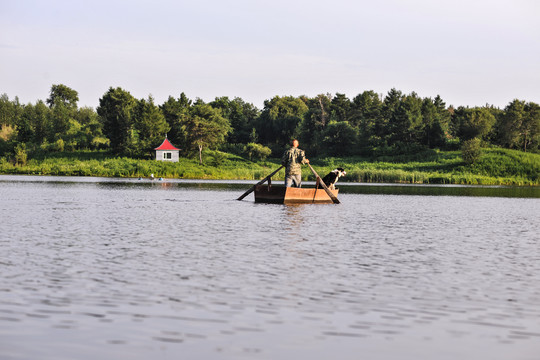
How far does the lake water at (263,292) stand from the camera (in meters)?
9.39

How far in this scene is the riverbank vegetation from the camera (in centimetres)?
10744

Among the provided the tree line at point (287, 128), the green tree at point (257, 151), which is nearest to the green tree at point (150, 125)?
the tree line at point (287, 128)

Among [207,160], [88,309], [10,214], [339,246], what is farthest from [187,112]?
[88,309]

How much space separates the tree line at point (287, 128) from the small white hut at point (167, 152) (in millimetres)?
3162

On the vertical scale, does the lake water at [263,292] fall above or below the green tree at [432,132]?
below

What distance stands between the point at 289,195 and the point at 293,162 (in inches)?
89.8

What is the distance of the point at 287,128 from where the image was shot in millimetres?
148500

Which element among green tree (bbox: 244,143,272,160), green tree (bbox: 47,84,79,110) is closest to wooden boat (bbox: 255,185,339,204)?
green tree (bbox: 244,143,272,160)

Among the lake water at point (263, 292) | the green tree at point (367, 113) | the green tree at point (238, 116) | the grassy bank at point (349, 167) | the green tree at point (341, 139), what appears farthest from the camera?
the green tree at point (238, 116)

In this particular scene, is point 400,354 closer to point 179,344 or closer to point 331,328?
point 331,328

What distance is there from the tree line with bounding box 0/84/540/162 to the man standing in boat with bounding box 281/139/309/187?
8360cm

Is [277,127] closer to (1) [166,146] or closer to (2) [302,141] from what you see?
(2) [302,141]

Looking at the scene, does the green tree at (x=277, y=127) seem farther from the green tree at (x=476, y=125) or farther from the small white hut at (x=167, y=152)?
the green tree at (x=476, y=125)

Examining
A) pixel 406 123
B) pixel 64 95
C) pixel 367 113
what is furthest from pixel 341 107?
pixel 64 95
